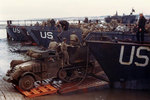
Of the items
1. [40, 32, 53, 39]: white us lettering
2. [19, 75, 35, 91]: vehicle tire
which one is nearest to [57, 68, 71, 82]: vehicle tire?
[19, 75, 35, 91]: vehicle tire

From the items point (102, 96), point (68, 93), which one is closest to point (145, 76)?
point (102, 96)

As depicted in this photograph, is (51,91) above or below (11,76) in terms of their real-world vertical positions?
below

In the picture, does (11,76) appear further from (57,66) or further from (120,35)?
(120,35)

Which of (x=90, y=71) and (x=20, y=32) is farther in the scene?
(x=20, y=32)

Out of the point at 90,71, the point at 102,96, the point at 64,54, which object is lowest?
the point at 102,96

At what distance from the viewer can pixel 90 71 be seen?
11.3 metres

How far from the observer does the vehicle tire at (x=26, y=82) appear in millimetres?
9164

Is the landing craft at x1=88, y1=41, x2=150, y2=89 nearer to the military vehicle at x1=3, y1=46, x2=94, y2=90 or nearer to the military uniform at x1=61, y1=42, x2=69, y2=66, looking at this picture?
the military vehicle at x1=3, y1=46, x2=94, y2=90

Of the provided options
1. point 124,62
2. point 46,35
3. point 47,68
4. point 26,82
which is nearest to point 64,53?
point 47,68

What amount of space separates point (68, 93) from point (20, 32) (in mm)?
18779

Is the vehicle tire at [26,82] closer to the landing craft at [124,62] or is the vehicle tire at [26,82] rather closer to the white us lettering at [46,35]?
the landing craft at [124,62]

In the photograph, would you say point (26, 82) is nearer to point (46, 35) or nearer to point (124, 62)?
point (124, 62)

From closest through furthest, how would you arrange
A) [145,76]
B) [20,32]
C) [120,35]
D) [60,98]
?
1. [60,98]
2. [145,76]
3. [120,35]
4. [20,32]

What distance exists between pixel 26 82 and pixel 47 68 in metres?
1.14
